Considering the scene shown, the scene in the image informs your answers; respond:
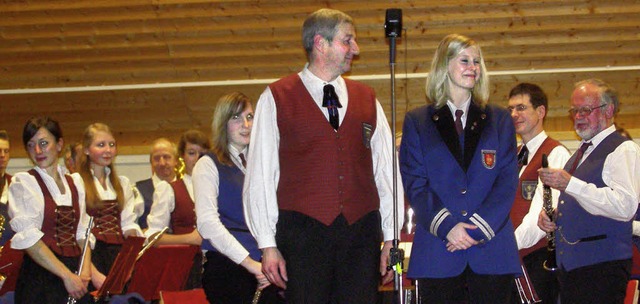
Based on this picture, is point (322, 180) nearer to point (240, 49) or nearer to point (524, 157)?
point (524, 157)

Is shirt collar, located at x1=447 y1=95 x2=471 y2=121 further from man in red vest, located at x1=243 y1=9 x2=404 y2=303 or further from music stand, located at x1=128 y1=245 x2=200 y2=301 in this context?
music stand, located at x1=128 y1=245 x2=200 y2=301

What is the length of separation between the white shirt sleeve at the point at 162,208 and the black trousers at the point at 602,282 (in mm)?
3176

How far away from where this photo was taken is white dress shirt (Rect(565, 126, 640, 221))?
458 cm

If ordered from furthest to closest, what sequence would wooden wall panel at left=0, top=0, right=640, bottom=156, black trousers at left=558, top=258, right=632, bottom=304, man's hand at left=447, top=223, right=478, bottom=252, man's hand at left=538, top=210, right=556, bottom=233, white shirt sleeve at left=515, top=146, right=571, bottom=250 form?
wooden wall panel at left=0, top=0, right=640, bottom=156, white shirt sleeve at left=515, top=146, right=571, bottom=250, man's hand at left=538, top=210, right=556, bottom=233, black trousers at left=558, top=258, right=632, bottom=304, man's hand at left=447, top=223, right=478, bottom=252

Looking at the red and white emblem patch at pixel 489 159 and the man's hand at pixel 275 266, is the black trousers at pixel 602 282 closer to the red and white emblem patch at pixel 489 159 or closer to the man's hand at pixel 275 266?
the red and white emblem patch at pixel 489 159

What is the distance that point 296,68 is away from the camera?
9086 millimetres

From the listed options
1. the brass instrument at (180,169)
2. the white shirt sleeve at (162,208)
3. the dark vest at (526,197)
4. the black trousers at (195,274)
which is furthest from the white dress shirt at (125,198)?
the dark vest at (526,197)

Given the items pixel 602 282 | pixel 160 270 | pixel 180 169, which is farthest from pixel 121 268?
pixel 602 282

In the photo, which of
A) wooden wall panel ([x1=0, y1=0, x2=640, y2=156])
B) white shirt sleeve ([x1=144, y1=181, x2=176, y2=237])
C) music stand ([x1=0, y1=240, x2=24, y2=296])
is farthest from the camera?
wooden wall panel ([x1=0, y1=0, x2=640, y2=156])

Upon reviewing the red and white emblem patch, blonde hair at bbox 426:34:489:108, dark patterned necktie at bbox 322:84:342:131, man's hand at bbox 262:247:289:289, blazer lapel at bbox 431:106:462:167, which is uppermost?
blonde hair at bbox 426:34:489:108

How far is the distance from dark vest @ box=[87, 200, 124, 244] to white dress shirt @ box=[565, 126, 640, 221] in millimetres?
2935

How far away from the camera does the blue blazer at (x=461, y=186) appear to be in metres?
3.58

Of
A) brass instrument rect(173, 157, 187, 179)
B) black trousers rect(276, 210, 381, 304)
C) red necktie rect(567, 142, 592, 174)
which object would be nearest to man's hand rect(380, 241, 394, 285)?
black trousers rect(276, 210, 381, 304)

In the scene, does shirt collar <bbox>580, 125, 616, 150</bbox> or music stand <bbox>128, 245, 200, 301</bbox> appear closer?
shirt collar <bbox>580, 125, 616, 150</bbox>
